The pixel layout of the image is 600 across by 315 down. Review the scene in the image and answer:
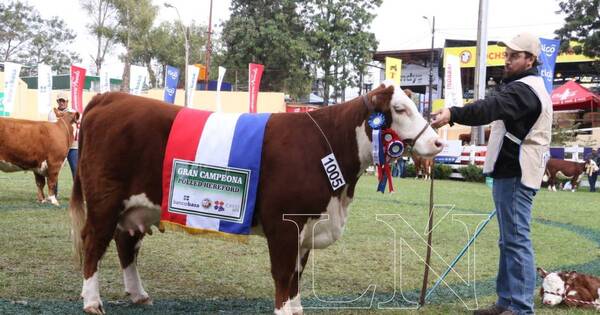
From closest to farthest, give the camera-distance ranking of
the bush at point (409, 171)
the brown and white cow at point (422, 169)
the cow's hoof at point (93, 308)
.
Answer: the cow's hoof at point (93, 308)
the brown and white cow at point (422, 169)
the bush at point (409, 171)

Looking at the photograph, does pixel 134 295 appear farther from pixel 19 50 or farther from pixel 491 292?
pixel 19 50

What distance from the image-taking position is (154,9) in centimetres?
5709

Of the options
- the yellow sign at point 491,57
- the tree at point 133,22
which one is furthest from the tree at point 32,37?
the yellow sign at point 491,57

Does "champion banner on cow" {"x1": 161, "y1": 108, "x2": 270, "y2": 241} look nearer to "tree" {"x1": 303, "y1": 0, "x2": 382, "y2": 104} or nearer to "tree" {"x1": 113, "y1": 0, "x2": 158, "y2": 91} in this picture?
"tree" {"x1": 303, "y1": 0, "x2": 382, "y2": 104}

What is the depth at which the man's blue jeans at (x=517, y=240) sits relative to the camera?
4.17 meters

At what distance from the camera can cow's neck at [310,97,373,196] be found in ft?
14.0

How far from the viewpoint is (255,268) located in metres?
6.23

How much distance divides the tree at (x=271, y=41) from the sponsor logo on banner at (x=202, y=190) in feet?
130

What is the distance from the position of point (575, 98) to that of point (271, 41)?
22.0 metres

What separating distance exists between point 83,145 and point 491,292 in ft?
12.8

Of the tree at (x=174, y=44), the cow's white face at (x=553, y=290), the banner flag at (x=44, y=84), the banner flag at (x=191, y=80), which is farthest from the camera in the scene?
the tree at (x=174, y=44)

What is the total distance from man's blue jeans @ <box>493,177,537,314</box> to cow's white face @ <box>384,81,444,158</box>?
0.65m

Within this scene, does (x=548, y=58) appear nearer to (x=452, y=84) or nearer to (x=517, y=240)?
(x=452, y=84)

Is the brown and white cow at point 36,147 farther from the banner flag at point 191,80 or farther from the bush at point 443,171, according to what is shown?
the banner flag at point 191,80
